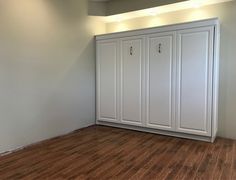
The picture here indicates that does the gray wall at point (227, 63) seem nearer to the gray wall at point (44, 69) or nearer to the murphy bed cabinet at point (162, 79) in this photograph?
the murphy bed cabinet at point (162, 79)

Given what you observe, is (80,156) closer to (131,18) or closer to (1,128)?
(1,128)

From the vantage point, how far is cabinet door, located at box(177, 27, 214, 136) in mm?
3219

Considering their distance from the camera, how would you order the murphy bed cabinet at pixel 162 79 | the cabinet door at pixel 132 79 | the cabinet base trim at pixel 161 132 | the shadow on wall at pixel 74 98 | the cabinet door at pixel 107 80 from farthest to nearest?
the cabinet door at pixel 107 80 → the cabinet door at pixel 132 79 → the shadow on wall at pixel 74 98 → the cabinet base trim at pixel 161 132 → the murphy bed cabinet at pixel 162 79

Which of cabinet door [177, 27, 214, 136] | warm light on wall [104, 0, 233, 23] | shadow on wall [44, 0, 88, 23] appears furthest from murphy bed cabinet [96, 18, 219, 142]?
shadow on wall [44, 0, 88, 23]

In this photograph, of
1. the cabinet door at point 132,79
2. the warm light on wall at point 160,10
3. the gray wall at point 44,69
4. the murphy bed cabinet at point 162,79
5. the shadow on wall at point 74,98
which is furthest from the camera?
the cabinet door at point 132,79

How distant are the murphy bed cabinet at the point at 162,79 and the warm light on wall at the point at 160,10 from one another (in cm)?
50

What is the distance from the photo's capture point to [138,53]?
153 inches

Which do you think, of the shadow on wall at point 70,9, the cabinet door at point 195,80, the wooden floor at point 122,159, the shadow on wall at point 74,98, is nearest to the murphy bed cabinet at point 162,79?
the cabinet door at point 195,80

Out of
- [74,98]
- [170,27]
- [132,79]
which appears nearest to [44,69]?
[74,98]

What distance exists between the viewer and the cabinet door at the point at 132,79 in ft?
12.7

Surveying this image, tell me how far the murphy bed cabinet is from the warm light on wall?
0.50 metres

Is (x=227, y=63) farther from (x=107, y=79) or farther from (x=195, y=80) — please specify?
(x=107, y=79)

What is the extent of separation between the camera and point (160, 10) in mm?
3951

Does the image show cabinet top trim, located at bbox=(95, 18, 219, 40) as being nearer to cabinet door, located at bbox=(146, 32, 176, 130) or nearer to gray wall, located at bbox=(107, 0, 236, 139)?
cabinet door, located at bbox=(146, 32, 176, 130)
